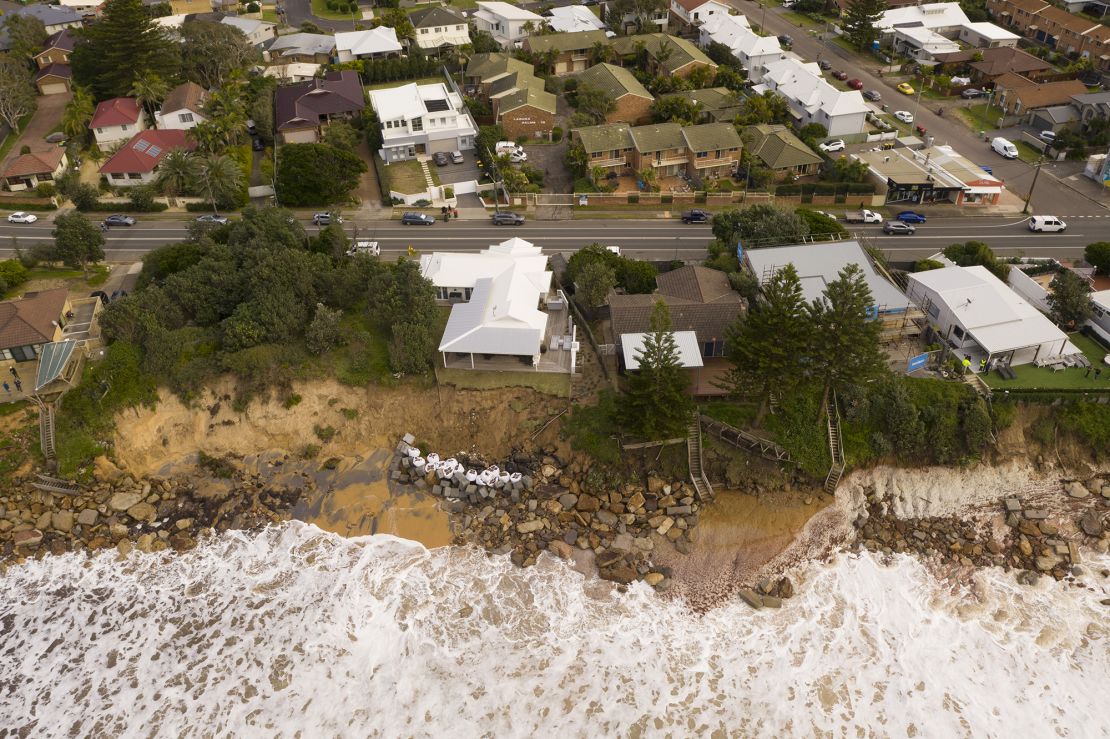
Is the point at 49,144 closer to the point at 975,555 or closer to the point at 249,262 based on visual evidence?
the point at 249,262

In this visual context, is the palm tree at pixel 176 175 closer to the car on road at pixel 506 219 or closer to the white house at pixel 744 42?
the car on road at pixel 506 219

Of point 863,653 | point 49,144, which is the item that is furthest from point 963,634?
point 49,144

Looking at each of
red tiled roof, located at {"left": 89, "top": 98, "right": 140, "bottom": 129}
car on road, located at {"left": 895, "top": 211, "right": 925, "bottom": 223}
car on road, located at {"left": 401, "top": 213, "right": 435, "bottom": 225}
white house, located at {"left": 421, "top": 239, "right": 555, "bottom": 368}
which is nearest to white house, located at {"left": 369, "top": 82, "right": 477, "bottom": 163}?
car on road, located at {"left": 401, "top": 213, "right": 435, "bottom": 225}

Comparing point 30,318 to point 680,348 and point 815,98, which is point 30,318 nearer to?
point 680,348

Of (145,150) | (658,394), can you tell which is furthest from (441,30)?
(658,394)

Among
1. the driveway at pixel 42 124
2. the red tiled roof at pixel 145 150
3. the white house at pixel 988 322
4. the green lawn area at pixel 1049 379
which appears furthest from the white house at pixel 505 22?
the green lawn area at pixel 1049 379

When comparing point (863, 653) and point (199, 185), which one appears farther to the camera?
point (199, 185)
